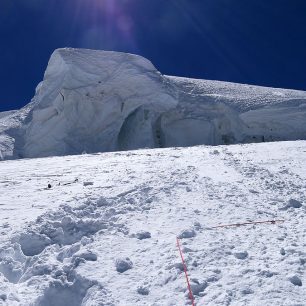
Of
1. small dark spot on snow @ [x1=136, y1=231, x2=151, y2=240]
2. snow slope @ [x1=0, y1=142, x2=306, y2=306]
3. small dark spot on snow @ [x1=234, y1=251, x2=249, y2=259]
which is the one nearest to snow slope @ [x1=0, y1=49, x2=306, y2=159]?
snow slope @ [x1=0, y1=142, x2=306, y2=306]

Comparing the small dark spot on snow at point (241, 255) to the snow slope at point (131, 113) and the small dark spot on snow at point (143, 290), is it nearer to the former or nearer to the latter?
the small dark spot on snow at point (143, 290)

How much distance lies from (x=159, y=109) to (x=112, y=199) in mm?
17031

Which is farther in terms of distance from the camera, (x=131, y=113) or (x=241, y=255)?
(x=131, y=113)

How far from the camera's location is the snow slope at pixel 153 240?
156 inches

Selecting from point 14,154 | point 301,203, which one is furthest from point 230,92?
point 301,203

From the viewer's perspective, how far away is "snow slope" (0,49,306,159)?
22688 mm

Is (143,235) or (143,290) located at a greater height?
(143,235)

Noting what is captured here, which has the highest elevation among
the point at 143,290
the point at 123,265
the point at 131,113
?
the point at 131,113

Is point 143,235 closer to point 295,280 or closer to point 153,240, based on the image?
point 153,240

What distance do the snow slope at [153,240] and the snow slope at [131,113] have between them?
48.1 feet

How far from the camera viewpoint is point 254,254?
14.9 ft

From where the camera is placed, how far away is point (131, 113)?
23.6 meters

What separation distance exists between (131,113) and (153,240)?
745 inches

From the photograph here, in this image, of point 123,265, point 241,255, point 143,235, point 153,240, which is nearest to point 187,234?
point 153,240
